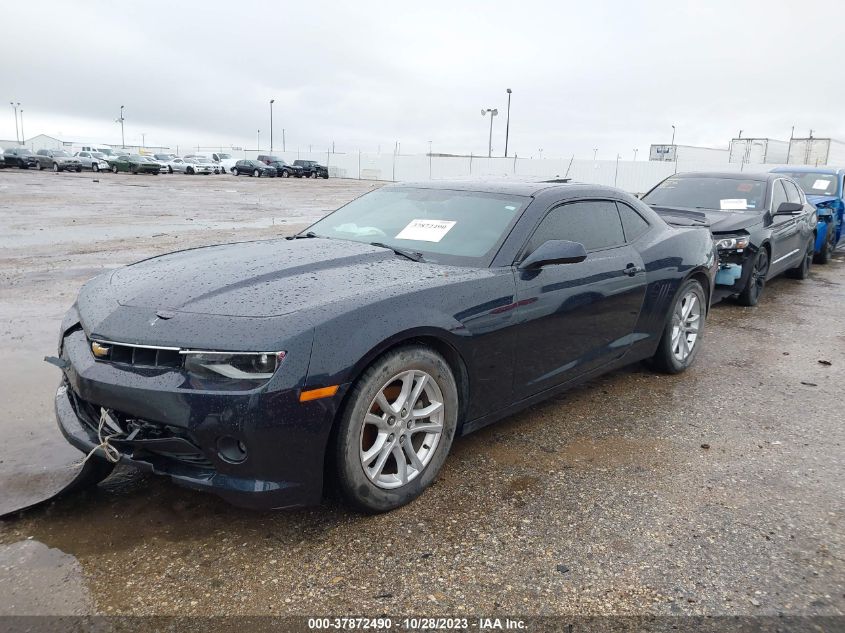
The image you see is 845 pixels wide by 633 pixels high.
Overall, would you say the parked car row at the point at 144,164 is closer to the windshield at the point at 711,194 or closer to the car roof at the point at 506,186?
the windshield at the point at 711,194

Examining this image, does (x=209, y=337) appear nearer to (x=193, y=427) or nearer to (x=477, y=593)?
(x=193, y=427)

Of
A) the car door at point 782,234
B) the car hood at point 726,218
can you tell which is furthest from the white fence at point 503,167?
the car hood at point 726,218

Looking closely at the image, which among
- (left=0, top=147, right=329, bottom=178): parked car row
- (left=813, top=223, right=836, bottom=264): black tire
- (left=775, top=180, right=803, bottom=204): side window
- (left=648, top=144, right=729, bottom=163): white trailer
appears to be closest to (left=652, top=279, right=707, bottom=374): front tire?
(left=775, top=180, right=803, bottom=204): side window

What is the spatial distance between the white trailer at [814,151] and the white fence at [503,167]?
8721mm

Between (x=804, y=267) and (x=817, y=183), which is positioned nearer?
(x=804, y=267)

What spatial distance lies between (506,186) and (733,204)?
5.19 meters

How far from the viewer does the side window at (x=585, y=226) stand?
3892 mm

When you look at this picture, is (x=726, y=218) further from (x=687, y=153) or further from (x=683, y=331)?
(x=687, y=153)

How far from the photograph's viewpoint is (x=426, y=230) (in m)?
3.89

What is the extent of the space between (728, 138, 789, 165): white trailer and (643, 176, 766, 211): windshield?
37.2 metres

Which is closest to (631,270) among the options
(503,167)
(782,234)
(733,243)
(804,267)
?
(733,243)

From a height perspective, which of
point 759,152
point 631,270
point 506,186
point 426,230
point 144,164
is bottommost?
point 631,270

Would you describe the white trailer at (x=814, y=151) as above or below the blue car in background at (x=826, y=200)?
above

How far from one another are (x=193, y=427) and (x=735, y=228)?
662cm
